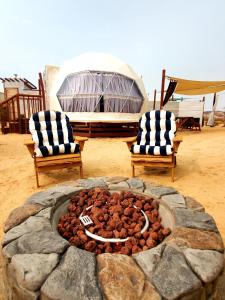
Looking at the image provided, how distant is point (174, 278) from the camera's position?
40.5 inches

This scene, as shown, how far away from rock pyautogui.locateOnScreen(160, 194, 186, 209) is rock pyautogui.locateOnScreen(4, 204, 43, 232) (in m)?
1.08

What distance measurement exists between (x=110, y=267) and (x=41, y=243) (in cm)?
47

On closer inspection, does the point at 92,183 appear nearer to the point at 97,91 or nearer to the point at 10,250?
the point at 10,250

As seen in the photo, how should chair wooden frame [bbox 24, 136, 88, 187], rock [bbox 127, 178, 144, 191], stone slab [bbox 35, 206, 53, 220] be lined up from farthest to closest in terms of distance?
chair wooden frame [bbox 24, 136, 88, 187], rock [bbox 127, 178, 144, 191], stone slab [bbox 35, 206, 53, 220]

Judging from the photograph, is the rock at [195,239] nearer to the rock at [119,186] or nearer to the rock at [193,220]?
the rock at [193,220]

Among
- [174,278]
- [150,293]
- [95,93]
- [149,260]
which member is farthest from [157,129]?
[95,93]

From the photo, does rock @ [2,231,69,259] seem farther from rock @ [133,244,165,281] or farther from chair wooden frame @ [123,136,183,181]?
chair wooden frame @ [123,136,183,181]

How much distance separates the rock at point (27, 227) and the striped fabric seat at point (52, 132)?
85.3 inches

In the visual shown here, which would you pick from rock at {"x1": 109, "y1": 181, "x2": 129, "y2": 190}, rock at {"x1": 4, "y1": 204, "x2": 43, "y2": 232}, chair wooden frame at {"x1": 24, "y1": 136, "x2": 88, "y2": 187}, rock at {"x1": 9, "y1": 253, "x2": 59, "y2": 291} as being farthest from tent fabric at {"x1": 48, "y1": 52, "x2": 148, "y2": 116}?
rock at {"x1": 9, "y1": 253, "x2": 59, "y2": 291}

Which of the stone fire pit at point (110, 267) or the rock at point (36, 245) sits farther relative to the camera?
the rock at point (36, 245)

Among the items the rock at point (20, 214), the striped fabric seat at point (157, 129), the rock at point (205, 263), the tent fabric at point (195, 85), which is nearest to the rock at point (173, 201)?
the rock at point (205, 263)

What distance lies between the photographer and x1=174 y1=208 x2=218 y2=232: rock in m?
1.48

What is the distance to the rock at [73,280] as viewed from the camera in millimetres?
951

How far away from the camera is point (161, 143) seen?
157 inches
